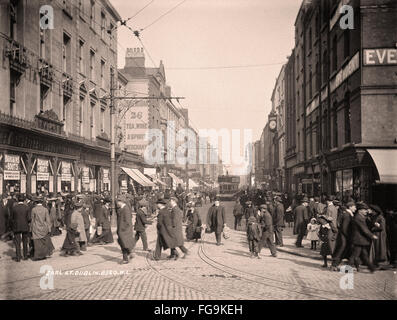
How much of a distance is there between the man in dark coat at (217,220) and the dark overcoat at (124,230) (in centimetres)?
466

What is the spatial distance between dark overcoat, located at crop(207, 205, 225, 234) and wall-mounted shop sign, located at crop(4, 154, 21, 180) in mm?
8477

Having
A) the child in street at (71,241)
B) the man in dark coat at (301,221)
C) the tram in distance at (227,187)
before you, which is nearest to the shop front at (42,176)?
the child in street at (71,241)

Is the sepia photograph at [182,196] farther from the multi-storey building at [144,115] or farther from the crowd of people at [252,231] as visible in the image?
the multi-storey building at [144,115]

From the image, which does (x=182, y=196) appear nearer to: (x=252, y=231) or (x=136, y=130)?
A: (x=252, y=231)

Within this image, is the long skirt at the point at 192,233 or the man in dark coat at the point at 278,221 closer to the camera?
the man in dark coat at the point at 278,221

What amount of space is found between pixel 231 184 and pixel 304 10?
2929 centimetres

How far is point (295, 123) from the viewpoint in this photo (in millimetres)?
36156

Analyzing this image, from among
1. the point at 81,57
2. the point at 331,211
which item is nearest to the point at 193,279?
Answer: the point at 331,211

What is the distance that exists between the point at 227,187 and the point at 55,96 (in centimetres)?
3422

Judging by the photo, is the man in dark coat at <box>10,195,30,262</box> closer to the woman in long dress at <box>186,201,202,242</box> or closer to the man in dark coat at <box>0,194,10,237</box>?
the man in dark coat at <box>0,194,10,237</box>

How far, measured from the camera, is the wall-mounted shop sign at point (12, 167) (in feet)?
57.6

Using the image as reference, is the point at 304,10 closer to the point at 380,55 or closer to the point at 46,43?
the point at 380,55
